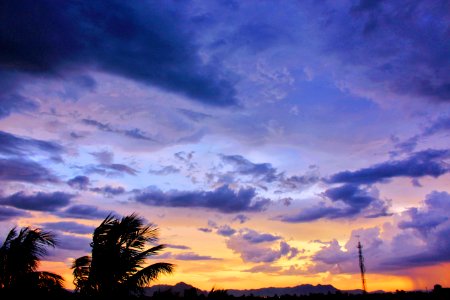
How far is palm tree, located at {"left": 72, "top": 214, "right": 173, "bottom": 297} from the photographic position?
12.3 m

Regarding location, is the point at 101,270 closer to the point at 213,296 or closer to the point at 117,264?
the point at 117,264

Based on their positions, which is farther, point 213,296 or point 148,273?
point 213,296

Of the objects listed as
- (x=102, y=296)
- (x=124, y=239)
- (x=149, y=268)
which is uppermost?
(x=124, y=239)

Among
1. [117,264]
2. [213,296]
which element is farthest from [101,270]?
[213,296]

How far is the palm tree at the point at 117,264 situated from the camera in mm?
12266

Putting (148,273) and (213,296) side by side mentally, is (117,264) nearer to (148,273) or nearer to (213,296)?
(148,273)

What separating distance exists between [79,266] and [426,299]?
1681cm

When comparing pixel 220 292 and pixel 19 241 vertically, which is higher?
pixel 19 241

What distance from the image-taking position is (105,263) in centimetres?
1230

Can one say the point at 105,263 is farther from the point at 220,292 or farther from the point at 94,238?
the point at 220,292

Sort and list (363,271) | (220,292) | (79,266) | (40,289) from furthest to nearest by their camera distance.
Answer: (363,271) → (220,292) → (40,289) → (79,266)

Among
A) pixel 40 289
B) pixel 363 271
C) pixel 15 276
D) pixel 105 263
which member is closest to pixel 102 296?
pixel 105 263

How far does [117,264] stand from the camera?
1222cm

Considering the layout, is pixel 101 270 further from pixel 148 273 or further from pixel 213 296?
pixel 213 296
